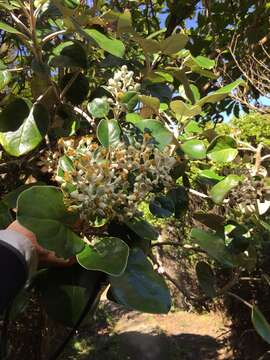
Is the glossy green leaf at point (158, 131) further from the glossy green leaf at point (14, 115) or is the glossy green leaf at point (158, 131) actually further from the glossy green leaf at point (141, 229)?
the glossy green leaf at point (14, 115)

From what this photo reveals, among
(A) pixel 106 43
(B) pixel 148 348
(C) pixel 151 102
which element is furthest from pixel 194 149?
(B) pixel 148 348

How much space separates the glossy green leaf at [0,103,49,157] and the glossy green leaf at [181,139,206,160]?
40 centimetres

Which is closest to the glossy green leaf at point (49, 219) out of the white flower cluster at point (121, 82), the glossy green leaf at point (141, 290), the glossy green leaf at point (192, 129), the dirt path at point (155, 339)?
the glossy green leaf at point (141, 290)

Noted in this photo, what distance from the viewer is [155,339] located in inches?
252

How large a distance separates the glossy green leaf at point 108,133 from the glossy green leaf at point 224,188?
0.34 m

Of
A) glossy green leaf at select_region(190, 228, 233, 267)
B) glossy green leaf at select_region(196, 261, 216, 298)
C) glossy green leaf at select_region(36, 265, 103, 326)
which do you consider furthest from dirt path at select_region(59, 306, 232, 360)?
glossy green leaf at select_region(36, 265, 103, 326)

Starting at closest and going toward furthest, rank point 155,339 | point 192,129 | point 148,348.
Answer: point 192,129, point 148,348, point 155,339

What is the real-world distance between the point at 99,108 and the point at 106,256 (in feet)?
1.58

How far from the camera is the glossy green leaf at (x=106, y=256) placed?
0.94m

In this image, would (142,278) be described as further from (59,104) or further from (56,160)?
(59,104)

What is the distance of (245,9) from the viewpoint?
3.12 m

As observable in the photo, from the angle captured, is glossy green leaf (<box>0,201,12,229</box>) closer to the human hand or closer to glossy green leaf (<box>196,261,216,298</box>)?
the human hand

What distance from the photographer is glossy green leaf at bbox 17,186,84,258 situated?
0.96m

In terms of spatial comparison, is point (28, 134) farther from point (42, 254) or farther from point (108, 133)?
point (42, 254)
